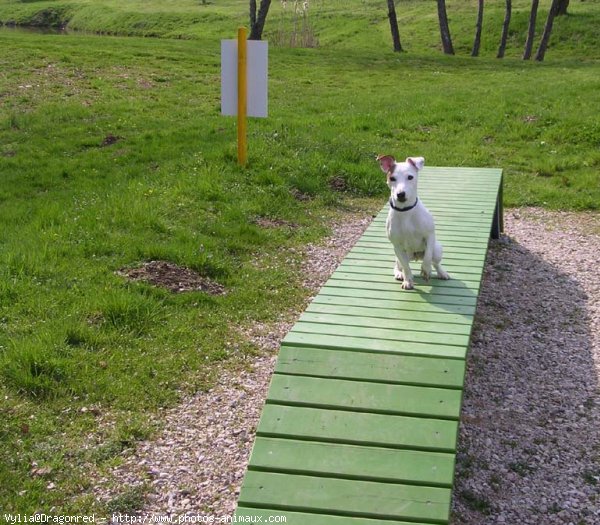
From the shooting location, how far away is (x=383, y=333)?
507 centimetres

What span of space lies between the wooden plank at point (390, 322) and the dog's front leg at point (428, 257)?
76 centimetres

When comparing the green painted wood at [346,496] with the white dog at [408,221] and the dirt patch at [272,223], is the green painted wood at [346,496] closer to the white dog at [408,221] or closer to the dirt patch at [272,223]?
the white dog at [408,221]

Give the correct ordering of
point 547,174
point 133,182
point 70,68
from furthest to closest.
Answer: point 70,68 → point 547,174 → point 133,182

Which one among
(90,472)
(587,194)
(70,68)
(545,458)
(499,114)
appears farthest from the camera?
(70,68)

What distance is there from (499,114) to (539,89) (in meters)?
3.38

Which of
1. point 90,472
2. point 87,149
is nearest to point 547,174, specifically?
point 87,149

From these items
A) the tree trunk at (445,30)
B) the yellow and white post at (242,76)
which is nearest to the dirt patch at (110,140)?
the yellow and white post at (242,76)

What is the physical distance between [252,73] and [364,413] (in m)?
7.68

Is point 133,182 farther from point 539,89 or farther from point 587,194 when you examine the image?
point 539,89

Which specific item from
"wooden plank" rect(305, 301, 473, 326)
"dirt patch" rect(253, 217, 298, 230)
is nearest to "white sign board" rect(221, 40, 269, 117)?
"dirt patch" rect(253, 217, 298, 230)

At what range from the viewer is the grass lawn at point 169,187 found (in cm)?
569

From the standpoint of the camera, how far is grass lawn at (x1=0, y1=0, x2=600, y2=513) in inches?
224

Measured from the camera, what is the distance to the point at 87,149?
14.1 metres

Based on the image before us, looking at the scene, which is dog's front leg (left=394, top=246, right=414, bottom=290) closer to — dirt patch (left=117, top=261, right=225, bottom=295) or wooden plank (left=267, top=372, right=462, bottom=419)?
wooden plank (left=267, top=372, right=462, bottom=419)
